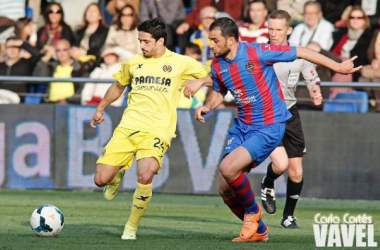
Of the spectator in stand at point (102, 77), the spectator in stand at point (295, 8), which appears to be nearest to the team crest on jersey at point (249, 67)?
the spectator in stand at point (102, 77)

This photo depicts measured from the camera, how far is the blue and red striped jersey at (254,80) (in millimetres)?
8898

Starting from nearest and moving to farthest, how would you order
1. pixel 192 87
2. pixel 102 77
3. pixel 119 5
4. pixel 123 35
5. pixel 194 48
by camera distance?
1. pixel 192 87
2. pixel 194 48
3. pixel 102 77
4. pixel 123 35
5. pixel 119 5

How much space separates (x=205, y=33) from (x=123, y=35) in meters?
1.50

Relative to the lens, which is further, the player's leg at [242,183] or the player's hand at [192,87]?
the player's leg at [242,183]

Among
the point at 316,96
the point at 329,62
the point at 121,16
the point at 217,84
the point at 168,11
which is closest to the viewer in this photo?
the point at 329,62

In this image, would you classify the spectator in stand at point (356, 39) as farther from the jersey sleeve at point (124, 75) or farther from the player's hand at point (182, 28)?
the jersey sleeve at point (124, 75)

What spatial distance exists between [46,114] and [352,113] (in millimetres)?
4864

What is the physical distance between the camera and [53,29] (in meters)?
17.7

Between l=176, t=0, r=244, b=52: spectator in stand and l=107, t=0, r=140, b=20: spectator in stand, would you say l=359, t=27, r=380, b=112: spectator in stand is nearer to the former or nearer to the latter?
l=176, t=0, r=244, b=52: spectator in stand

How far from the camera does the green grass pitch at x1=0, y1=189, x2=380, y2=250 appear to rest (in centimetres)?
854

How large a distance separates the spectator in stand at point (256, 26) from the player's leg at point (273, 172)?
16.5 ft

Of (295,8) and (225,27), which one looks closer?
(225,27)

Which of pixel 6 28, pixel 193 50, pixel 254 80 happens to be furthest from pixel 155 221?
pixel 6 28

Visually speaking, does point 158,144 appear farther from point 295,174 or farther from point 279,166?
point 295,174
